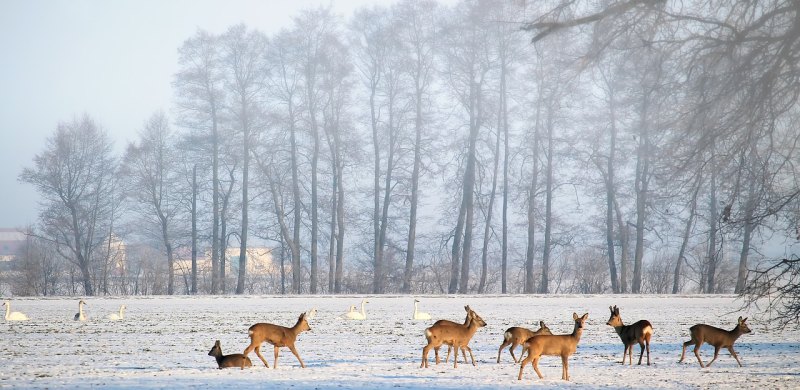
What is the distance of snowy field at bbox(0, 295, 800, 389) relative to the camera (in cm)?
1161

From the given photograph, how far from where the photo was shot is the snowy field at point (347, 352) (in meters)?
11.6

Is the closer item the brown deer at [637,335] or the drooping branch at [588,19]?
the drooping branch at [588,19]

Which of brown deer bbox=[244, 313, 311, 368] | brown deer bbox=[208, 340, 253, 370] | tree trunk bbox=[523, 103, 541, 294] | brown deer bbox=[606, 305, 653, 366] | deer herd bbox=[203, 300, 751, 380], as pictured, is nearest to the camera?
deer herd bbox=[203, 300, 751, 380]

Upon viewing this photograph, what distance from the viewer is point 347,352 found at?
51.2ft

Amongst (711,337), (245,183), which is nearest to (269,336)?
(711,337)

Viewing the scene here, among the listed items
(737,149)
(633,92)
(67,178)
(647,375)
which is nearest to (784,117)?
(737,149)

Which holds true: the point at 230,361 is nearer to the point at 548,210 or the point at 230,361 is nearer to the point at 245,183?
the point at 245,183

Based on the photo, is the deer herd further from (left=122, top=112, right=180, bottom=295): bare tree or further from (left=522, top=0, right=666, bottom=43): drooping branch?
(left=122, top=112, right=180, bottom=295): bare tree

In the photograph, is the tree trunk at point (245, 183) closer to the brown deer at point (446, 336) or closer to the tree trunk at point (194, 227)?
the tree trunk at point (194, 227)

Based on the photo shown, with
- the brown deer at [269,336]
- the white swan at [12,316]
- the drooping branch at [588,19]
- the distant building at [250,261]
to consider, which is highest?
the drooping branch at [588,19]

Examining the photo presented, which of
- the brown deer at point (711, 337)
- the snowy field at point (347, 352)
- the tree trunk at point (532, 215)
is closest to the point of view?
the snowy field at point (347, 352)

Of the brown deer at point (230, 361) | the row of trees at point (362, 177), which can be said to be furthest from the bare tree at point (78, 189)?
the brown deer at point (230, 361)

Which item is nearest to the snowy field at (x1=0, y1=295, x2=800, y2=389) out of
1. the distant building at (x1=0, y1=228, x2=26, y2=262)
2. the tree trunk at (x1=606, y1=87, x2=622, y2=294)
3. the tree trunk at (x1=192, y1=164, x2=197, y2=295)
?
the tree trunk at (x1=606, y1=87, x2=622, y2=294)

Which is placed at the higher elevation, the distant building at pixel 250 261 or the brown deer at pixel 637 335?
the distant building at pixel 250 261
